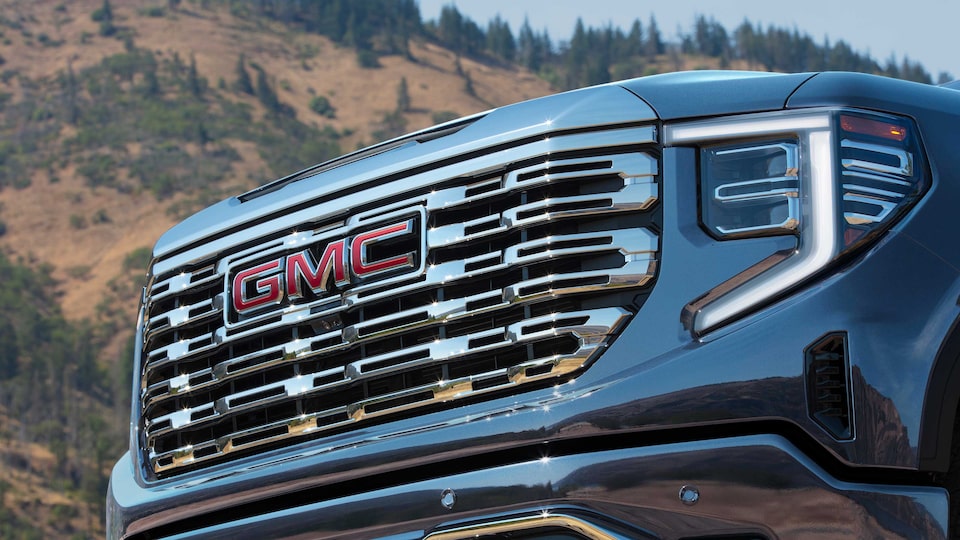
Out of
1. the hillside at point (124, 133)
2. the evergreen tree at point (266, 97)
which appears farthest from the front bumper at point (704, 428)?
the evergreen tree at point (266, 97)

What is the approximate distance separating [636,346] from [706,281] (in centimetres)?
22

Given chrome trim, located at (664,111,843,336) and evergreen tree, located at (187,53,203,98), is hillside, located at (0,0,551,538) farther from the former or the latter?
chrome trim, located at (664,111,843,336)

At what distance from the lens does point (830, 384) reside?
2.69 meters

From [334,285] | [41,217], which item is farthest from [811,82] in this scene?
[41,217]

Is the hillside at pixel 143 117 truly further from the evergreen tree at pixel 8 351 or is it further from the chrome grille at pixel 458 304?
the chrome grille at pixel 458 304

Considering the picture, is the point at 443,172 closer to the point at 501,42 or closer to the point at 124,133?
the point at 124,133

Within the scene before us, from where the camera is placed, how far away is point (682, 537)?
9.02ft

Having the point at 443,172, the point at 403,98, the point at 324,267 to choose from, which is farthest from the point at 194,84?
the point at 443,172

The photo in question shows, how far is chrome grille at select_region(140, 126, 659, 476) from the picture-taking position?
2.91 metres

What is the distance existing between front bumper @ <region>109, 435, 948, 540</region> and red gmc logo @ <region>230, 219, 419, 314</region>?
0.56 m

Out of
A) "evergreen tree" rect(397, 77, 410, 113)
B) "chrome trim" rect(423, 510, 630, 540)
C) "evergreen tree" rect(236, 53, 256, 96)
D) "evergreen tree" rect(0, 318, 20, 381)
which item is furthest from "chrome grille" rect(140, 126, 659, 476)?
"evergreen tree" rect(236, 53, 256, 96)

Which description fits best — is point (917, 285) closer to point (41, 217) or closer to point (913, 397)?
point (913, 397)

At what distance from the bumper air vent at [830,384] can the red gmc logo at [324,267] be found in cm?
102

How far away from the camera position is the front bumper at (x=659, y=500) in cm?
264
